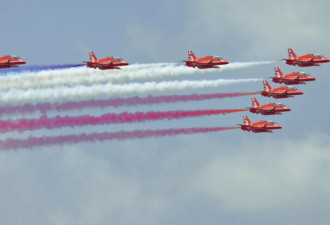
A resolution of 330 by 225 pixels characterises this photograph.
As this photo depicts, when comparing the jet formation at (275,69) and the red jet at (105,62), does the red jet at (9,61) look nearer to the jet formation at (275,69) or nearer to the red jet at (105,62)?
the jet formation at (275,69)

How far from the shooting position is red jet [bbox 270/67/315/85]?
603 ft

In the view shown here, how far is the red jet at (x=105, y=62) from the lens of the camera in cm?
16850

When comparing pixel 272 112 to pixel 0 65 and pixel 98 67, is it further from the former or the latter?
pixel 0 65

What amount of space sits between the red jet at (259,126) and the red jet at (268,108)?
10.7 feet

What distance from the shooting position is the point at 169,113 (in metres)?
175

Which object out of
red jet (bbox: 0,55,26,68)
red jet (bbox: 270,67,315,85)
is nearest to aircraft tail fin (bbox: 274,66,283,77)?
red jet (bbox: 270,67,315,85)

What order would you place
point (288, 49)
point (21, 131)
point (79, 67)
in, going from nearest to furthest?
1. point (21, 131)
2. point (79, 67)
3. point (288, 49)

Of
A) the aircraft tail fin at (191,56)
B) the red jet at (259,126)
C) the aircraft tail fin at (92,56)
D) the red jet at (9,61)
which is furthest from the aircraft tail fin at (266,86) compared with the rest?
the red jet at (9,61)

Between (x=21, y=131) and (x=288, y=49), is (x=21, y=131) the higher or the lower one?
the lower one

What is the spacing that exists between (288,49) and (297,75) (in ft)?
17.4

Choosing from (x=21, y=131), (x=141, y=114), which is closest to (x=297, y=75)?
(x=141, y=114)

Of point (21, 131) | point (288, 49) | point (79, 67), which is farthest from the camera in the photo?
point (288, 49)

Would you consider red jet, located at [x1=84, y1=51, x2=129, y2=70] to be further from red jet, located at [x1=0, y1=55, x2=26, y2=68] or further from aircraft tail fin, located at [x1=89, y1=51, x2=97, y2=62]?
red jet, located at [x1=0, y1=55, x2=26, y2=68]

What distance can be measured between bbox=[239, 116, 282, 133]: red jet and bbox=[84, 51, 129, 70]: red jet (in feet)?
88.8
